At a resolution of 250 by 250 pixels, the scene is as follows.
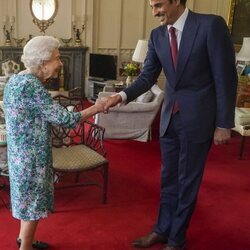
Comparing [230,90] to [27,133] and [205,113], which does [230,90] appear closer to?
[205,113]

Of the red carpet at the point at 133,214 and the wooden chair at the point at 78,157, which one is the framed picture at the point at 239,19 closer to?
the red carpet at the point at 133,214

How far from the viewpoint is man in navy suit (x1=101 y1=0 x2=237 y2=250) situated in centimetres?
186

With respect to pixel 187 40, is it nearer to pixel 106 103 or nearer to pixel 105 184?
pixel 106 103

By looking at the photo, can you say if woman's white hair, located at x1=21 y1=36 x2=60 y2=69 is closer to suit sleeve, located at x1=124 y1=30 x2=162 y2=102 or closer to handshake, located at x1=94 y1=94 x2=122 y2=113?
handshake, located at x1=94 y1=94 x2=122 y2=113

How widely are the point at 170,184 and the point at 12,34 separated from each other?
6172 mm

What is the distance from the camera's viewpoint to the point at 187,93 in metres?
1.98

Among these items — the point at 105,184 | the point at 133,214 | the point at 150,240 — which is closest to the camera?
the point at 150,240

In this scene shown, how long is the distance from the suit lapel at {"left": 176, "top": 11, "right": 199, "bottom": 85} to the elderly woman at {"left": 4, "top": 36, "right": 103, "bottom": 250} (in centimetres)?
56

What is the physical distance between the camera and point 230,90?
1.89 metres

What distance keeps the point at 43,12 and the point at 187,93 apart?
6.15m

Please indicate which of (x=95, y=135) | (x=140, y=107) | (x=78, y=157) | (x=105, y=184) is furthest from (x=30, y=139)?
(x=140, y=107)

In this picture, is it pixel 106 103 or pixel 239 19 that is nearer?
pixel 106 103

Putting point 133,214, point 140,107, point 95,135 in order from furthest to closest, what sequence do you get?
1. point 140,107
2. point 95,135
3. point 133,214

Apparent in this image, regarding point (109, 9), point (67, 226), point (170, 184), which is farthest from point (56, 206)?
point (109, 9)
